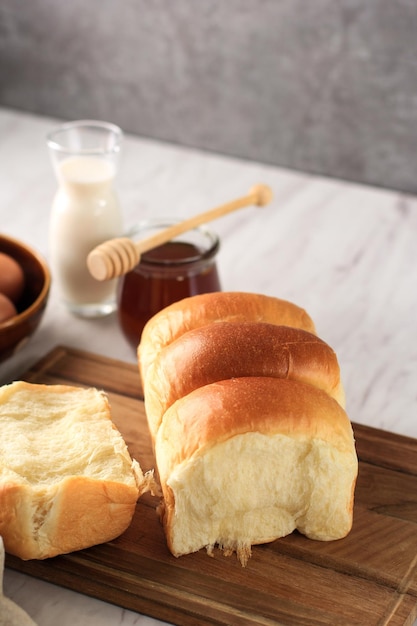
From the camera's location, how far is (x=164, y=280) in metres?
1.52

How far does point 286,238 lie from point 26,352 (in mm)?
747

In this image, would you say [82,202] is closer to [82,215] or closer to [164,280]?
[82,215]

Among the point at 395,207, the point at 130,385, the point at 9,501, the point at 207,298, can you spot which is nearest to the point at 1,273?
the point at 130,385

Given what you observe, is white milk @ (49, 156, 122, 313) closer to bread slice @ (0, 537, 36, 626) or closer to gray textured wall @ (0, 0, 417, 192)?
bread slice @ (0, 537, 36, 626)

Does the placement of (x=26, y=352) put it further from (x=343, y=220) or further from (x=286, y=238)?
(x=343, y=220)

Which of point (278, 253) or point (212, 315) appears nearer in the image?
point (212, 315)

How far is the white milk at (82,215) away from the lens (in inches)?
64.9

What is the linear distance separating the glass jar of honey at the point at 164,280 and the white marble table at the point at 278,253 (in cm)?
12

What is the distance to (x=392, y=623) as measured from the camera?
1062mm

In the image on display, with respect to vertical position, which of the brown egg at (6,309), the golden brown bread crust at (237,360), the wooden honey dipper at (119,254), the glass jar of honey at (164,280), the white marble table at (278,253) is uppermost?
the golden brown bread crust at (237,360)

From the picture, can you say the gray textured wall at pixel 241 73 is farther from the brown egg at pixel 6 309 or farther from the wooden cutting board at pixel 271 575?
the wooden cutting board at pixel 271 575

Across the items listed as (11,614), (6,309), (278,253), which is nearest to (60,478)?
(11,614)

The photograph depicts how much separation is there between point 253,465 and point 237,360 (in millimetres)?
155

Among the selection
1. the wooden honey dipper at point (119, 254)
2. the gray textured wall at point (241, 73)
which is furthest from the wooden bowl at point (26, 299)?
the gray textured wall at point (241, 73)
